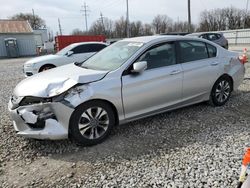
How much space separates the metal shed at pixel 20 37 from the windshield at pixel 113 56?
28.5 m

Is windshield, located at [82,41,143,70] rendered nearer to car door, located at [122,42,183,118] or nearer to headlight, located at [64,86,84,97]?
car door, located at [122,42,183,118]

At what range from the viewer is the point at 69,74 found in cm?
387

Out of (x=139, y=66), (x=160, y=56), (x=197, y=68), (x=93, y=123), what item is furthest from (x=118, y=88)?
(x=197, y=68)

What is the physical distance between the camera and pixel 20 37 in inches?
1204

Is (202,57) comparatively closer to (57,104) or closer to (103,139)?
(103,139)

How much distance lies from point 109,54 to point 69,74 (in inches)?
39.1

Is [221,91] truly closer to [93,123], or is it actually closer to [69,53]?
[93,123]

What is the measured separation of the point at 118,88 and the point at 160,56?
3.54 feet

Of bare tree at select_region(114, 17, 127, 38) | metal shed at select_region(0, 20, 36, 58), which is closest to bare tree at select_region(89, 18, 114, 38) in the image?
bare tree at select_region(114, 17, 127, 38)

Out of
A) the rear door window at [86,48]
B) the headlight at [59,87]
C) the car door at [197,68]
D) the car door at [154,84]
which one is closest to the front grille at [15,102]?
the headlight at [59,87]

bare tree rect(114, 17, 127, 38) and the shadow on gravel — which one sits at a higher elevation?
bare tree rect(114, 17, 127, 38)

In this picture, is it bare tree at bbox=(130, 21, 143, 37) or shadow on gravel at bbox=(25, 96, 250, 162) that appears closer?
shadow on gravel at bbox=(25, 96, 250, 162)

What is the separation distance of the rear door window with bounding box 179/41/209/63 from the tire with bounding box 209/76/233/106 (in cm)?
64

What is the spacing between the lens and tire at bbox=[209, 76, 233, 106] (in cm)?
504
